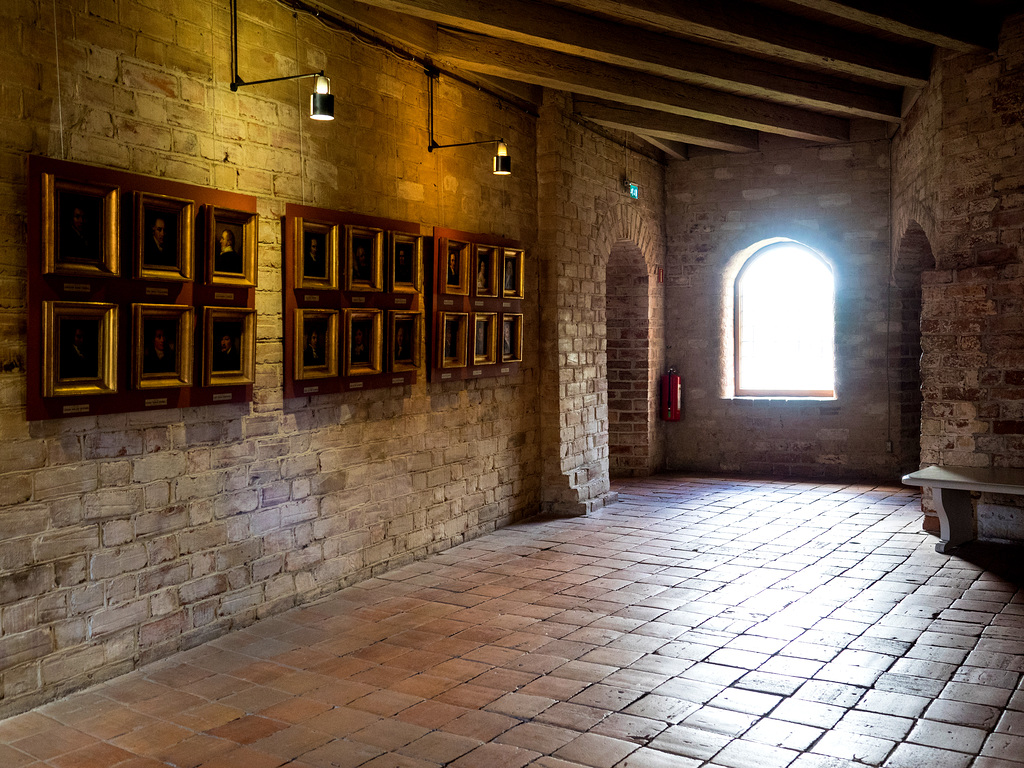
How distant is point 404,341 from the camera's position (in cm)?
645

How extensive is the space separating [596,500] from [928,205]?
396cm

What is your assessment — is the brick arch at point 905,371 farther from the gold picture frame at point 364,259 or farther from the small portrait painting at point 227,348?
the small portrait painting at point 227,348

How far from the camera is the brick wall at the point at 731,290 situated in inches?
400

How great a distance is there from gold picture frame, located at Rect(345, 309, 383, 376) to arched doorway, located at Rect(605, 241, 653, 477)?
5.04 metres

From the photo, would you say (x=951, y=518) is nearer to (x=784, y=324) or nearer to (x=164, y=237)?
(x=784, y=324)

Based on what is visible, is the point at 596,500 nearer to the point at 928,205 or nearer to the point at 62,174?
the point at 928,205

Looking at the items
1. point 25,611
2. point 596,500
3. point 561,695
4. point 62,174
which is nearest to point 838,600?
point 561,695

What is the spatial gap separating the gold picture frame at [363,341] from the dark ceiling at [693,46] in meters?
1.89

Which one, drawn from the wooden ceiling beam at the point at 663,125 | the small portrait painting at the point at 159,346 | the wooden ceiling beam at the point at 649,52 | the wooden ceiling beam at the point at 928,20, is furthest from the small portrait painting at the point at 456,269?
the wooden ceiling beam at the point at 928,20

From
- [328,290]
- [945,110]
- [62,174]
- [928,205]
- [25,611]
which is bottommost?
[25,611]

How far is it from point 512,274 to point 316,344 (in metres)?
2.60

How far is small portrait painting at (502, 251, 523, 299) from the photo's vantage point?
765 centimetres

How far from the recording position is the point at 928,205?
25.6ft

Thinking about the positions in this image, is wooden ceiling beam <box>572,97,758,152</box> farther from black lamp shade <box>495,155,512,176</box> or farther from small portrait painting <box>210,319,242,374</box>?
small portrait painting <box>210,319,242,374</box>
